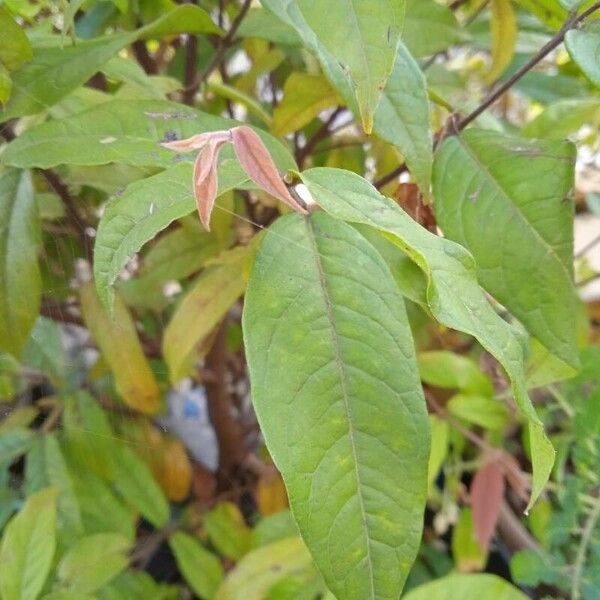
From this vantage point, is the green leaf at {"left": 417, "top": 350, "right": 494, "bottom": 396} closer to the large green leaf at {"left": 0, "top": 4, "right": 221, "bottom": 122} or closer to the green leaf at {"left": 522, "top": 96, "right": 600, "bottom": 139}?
the green leaf at {"left": 522, "top": 96, "right": 600, "bottom": 139}

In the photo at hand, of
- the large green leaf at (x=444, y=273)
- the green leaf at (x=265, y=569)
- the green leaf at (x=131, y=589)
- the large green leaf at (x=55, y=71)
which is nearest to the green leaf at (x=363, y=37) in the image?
the large green leaf at (x=444, y=273)

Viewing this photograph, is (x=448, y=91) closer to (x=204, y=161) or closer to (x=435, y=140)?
(x=435, y=140)

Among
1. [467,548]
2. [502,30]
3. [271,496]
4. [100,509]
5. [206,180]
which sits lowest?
[467,548]

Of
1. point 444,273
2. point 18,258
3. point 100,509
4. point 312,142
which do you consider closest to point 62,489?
point 100,509

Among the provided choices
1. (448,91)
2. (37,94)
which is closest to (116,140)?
(37,94)

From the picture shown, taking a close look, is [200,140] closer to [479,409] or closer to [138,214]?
[138,214]

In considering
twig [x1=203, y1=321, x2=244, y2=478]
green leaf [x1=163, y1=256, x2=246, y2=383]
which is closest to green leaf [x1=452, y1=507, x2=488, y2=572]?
twig [x1=203, y1=321, x2=244, y2=478]
